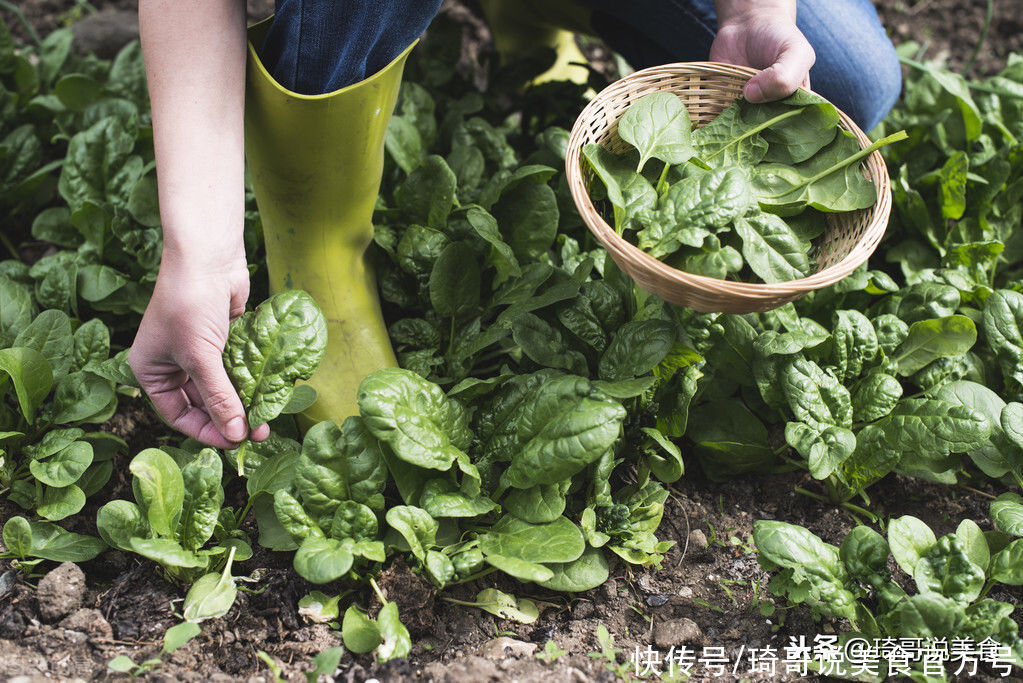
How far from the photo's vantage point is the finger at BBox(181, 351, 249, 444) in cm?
117

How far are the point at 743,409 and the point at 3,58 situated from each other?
74.9 inches

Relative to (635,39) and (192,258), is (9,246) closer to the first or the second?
(192,258)

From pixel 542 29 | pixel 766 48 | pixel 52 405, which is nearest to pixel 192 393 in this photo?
pixel 52 405

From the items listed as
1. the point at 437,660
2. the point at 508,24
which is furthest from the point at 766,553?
the point at 508,24

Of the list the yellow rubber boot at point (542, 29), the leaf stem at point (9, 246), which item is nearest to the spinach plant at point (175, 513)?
the leaf stem at point (9, 246)

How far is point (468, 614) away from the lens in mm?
1292

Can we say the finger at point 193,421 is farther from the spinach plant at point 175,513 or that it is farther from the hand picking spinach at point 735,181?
the hand picking spinach at point 735,181

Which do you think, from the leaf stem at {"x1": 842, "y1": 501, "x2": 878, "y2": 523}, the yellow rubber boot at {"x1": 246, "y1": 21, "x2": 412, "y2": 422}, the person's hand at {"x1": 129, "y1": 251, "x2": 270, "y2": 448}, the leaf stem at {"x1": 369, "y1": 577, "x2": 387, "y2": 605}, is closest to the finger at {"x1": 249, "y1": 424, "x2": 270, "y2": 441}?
the person's hand at {"x1": 129, "y1": 251, "x2": 270, "y2": 448}

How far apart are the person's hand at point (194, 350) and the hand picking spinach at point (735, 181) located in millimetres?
587

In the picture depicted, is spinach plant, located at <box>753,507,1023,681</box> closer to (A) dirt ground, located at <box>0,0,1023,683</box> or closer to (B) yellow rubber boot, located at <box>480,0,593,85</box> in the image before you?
(A) dirt ground, located at <box>0,0,1023,683</box>

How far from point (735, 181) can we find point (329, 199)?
→ 68cm

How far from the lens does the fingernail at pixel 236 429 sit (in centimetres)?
127

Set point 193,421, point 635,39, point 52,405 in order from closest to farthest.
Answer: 1. point 193,421
2. point 52,405
3. point 635,39

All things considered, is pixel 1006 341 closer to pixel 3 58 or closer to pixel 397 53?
pixel 397 53
